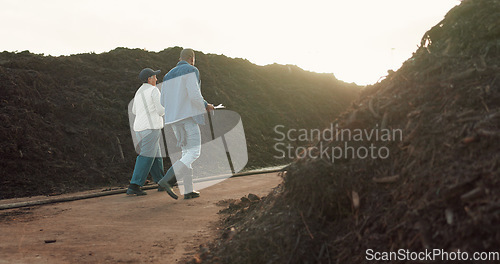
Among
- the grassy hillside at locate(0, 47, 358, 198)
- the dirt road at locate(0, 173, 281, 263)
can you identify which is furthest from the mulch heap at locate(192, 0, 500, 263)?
the grassy hillside at locate(0, 47, 358, 198)

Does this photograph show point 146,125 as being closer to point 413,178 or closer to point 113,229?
point 113,229

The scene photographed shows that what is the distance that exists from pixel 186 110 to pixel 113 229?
2.30 m

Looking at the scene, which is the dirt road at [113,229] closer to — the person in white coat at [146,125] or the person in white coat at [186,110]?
the person in white coat at [146,125]

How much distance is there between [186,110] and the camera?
21.7 ft

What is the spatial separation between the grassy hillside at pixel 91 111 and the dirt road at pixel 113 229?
11.3 feet

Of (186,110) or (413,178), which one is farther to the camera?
(186,110)

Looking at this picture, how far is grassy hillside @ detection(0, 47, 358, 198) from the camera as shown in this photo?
10258 millimetres

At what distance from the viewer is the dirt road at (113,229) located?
3.97m

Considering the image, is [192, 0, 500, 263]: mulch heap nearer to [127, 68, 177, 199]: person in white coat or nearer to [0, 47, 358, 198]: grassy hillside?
[127, 68, 177, 199]: person in white coat

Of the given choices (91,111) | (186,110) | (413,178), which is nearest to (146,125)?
(186,110)

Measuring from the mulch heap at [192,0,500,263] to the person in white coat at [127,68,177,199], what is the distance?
151 inches

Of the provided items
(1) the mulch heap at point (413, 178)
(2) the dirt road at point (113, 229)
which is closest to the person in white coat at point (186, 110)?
(2) the dirt road at point (113, 229)

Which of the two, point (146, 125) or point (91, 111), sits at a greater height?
point (91, 111)

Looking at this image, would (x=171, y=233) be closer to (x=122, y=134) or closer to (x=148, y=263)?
(x=148, y=263)
